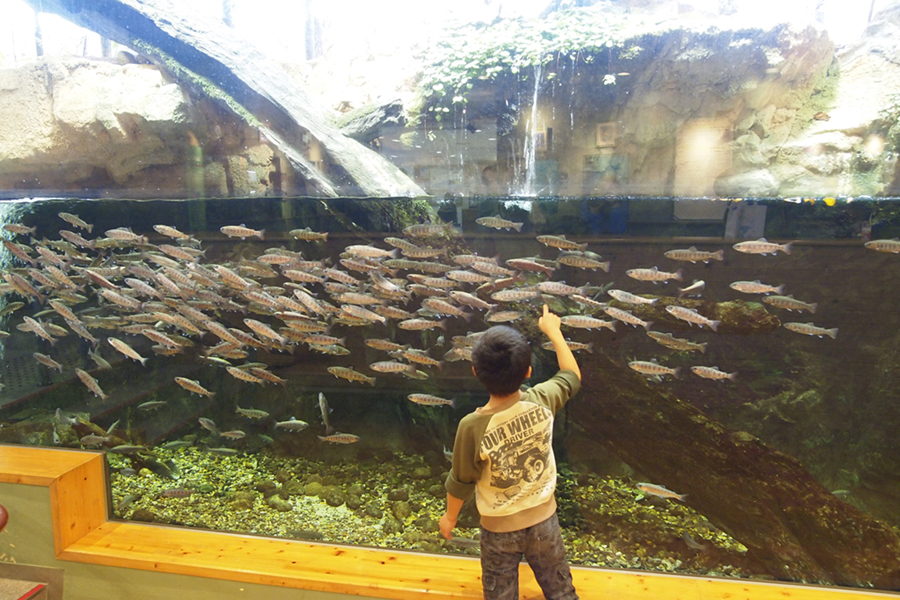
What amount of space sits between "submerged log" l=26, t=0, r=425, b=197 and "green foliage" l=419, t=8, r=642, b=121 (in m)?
1.03

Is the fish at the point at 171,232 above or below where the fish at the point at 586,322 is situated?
above

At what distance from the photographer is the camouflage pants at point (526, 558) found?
1.74 m

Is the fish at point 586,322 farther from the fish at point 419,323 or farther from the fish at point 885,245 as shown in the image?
the fish at point 885,245

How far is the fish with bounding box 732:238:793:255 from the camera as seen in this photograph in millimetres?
3843

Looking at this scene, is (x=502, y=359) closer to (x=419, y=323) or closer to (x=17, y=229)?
(x=419, y=323)

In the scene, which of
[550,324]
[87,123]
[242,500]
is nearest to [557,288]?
[550,324]

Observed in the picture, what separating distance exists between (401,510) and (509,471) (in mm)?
2964

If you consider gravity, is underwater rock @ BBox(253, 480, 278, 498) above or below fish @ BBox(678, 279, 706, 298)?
below

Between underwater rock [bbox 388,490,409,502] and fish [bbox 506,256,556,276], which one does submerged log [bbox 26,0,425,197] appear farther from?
underwater rock [bbox 388,490,409,502]

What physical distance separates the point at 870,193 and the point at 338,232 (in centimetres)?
518

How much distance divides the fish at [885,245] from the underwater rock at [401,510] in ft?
15.5

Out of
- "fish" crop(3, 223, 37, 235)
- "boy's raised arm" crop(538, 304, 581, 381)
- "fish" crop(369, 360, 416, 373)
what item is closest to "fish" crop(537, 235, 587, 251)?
"fish" crop(369, 360, 416, 373)

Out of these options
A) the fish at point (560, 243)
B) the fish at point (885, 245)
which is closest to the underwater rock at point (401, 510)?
the fish at point (560, 243)

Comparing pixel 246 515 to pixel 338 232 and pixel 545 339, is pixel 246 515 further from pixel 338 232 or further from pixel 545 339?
pixel 545 339
